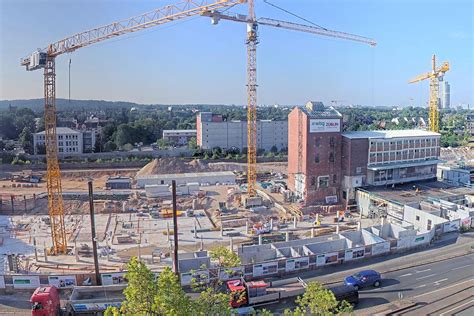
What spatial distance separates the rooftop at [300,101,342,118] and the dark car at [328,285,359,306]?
785 inches

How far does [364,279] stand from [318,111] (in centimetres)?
2014

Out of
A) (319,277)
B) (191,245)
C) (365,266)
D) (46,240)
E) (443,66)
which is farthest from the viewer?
(443,66)

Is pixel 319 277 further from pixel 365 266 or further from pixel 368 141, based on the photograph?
pixel 368 141

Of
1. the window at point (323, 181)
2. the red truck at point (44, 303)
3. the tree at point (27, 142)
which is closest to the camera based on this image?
the red truck at point (44, 303)

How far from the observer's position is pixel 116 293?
1803 centimetres

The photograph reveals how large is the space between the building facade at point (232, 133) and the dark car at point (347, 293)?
60.4m

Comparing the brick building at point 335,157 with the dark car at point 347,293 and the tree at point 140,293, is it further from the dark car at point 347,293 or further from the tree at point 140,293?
the tree at point 140,293

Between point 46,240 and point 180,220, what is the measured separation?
988 centimetres

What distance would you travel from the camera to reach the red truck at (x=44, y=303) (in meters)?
15.2

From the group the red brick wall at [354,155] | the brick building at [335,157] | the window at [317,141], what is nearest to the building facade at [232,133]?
the brick building at [335,157]

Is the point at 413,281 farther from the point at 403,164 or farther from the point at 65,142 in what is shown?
the point at 65,142

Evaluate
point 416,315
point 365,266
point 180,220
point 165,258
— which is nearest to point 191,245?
point 165,258

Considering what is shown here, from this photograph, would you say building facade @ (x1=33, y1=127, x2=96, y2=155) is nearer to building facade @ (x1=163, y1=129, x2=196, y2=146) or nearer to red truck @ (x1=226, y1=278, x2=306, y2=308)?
building facade @ (x1=163, y1=129, x2=196, y2=146)

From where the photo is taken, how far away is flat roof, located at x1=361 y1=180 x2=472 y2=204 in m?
32.8
